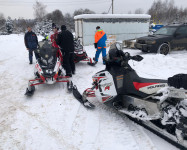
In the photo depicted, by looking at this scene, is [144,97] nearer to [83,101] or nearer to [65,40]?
[83,101]

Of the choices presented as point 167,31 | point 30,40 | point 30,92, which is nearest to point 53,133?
point 30,92

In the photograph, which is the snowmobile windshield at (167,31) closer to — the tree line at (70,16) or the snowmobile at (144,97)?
the snowmobile at (144,97)

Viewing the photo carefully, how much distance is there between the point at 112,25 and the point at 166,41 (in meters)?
6.25

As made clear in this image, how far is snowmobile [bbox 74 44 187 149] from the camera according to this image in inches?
89.7

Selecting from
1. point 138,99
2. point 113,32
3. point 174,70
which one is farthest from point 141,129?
point 113,32

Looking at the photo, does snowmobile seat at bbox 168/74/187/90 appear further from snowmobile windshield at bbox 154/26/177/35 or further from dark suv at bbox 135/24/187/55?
snowmobile windshield at bbox 154/26/177/35

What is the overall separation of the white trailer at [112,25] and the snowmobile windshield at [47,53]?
7922 millimetres

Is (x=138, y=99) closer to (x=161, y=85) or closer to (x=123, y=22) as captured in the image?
(x=161, y=85)

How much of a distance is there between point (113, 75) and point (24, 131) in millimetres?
2014

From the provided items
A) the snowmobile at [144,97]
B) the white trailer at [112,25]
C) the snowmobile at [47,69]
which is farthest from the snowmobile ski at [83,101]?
the white trailer at [112,25]

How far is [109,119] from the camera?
3379 millimetres

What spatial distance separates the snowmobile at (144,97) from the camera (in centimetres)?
228

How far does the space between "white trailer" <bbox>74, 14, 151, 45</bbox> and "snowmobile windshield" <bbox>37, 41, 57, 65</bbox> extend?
792 cm

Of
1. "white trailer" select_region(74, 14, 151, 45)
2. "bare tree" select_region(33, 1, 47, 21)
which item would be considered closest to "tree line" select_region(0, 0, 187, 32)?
"bare tree" select_region(33, 1, 47, 21)
